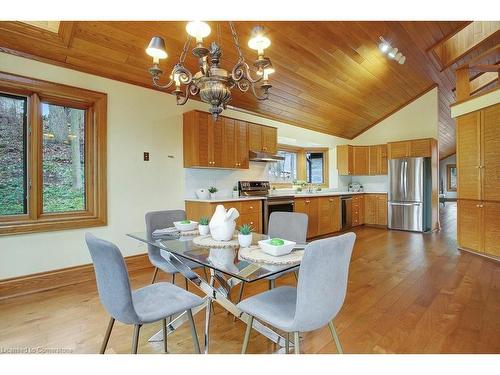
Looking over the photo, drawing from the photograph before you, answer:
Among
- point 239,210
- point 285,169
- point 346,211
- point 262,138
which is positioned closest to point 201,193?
point 239,210

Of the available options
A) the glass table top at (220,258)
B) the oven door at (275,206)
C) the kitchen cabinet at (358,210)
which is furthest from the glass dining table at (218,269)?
the kitchen cabinet at (358,210)

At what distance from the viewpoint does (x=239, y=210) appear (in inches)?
163

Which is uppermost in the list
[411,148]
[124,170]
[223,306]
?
[411,148]

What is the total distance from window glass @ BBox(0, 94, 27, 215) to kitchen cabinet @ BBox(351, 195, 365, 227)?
616cm

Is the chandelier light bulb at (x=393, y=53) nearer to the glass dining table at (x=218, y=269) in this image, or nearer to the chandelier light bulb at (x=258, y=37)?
the chandelier light bulb at (x=258, y=37)

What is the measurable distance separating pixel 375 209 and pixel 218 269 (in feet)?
20.8

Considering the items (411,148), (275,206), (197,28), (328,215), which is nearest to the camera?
(197,28)

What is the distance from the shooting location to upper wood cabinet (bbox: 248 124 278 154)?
4663 mm

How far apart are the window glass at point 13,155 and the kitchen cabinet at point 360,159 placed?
6615mm

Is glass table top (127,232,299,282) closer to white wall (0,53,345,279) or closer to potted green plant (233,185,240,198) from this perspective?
white wall (0,53,345,279)

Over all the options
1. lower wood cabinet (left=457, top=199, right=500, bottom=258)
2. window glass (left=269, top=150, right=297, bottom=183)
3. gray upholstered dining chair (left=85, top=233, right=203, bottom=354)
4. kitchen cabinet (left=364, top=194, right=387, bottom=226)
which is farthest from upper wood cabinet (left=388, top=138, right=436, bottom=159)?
gray upholstered dining chair (left=85, top=233, right=203, bottom=354)

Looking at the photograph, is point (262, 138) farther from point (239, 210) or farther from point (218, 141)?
point (239, 210)

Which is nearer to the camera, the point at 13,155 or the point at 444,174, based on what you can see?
the point at 13,155
